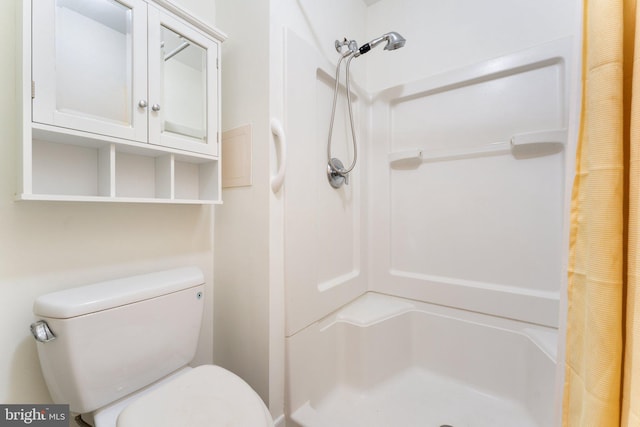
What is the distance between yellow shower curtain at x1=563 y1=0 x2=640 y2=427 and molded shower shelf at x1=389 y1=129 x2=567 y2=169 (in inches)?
32.6

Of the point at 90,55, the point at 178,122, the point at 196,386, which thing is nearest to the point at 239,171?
the point at 178,122

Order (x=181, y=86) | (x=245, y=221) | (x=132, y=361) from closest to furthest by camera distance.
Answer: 1. (x=132, y=361)
2. (x=181, y=86)
3. (x=245, y=221)

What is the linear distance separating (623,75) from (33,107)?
1285mm

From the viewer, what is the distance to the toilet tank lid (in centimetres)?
69

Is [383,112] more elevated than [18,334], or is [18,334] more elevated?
[383,112]

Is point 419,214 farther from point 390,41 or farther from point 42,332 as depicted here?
point 42,332

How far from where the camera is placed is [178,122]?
96cm

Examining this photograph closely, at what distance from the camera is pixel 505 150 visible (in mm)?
1263

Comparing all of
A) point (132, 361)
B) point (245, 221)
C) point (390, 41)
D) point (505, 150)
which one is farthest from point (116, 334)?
point (505, 150)

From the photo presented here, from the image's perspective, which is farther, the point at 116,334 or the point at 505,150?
the point at 505,150

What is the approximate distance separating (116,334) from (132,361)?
112 mm

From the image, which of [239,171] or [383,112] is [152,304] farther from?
[383,112]

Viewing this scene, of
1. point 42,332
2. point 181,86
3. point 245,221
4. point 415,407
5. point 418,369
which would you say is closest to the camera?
point 42,332

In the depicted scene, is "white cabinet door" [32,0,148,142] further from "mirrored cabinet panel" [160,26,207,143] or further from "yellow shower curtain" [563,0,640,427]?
"yellow shower curtain" [563,0,640,427]
